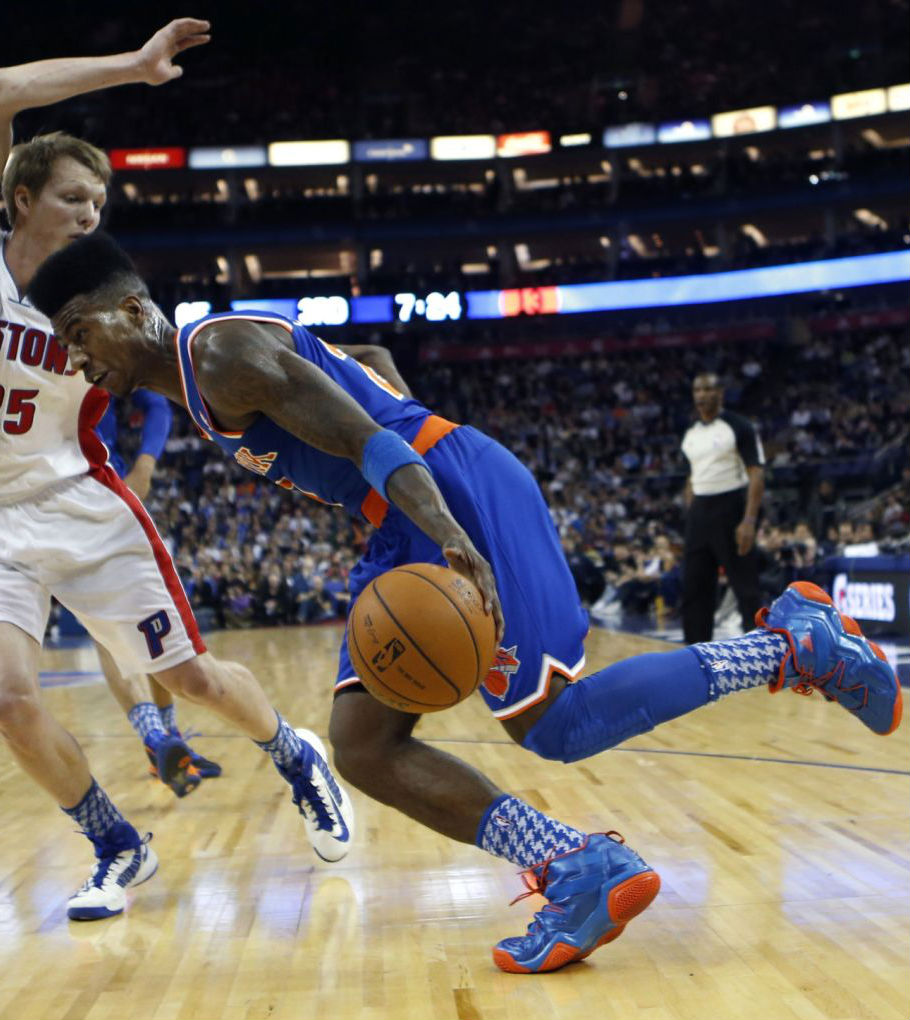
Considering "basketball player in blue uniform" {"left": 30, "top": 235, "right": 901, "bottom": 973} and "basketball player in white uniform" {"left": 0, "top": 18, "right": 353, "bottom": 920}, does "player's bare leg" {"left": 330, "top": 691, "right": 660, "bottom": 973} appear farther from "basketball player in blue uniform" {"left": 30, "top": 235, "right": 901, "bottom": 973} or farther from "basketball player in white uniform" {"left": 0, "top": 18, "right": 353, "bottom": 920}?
"basketball player in white uniform" {"left": 0, "top": 18, "right": 353, "bottom": 920}

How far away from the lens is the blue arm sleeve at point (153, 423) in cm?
430

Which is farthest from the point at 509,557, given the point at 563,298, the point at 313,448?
the point at 563,298

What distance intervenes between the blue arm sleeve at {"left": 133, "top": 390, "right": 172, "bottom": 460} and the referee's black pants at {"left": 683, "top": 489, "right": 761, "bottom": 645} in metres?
3.78

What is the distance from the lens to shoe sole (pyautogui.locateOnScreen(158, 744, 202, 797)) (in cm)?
381

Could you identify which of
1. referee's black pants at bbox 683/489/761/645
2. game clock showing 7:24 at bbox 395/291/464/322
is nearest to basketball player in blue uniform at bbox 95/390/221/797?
referee's black pants at bbox 683/489/761/645

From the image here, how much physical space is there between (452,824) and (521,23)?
123 ft

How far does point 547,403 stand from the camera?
96.4 feet

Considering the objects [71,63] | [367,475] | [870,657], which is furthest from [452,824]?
[71,63]

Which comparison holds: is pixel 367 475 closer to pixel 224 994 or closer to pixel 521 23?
pixel 224 994

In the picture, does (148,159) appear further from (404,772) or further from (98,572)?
(404,772)

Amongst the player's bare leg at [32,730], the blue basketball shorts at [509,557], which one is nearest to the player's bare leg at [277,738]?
the player's bare leg at [32,730]

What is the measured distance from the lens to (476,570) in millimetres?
2180

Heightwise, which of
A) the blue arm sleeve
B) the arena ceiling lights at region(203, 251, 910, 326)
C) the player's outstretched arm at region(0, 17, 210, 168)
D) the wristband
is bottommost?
the wristband

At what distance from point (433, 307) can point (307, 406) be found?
2712cm
